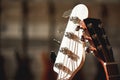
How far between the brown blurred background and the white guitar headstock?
50cm

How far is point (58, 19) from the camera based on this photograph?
161 cm

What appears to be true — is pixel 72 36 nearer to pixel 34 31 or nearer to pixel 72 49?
pixel 72 49

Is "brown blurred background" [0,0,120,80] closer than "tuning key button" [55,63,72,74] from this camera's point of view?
No

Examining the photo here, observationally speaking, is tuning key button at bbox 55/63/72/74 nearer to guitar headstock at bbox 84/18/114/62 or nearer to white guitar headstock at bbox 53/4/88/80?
white guitar headstock at bbox 53/4/88/80

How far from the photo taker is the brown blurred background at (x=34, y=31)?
163 cm

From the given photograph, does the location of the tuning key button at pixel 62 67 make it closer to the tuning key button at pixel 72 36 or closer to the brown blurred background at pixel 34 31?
the tuning key button at pixel 72 36

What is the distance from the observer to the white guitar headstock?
106cm

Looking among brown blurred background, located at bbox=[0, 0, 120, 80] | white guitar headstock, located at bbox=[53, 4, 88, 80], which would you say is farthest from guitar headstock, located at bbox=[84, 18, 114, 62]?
brown blurred background, located at bbox=[0, 0, 120, 80]

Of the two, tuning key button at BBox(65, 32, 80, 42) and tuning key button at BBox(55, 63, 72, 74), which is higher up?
tuning key button at BBox(65, 32, 80, 42)

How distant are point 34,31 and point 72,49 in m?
0.64

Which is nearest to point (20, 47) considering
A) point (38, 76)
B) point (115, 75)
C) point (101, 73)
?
point (38, 76)

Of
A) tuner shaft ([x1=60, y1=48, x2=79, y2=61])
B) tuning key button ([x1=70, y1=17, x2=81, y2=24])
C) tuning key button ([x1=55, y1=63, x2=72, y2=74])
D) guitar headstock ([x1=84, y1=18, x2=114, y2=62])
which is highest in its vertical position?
tuning key button ([x1=70, y1=17, x2=81, y2=24])

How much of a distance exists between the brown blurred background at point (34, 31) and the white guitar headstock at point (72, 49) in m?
0.50

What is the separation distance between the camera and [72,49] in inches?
42.9
